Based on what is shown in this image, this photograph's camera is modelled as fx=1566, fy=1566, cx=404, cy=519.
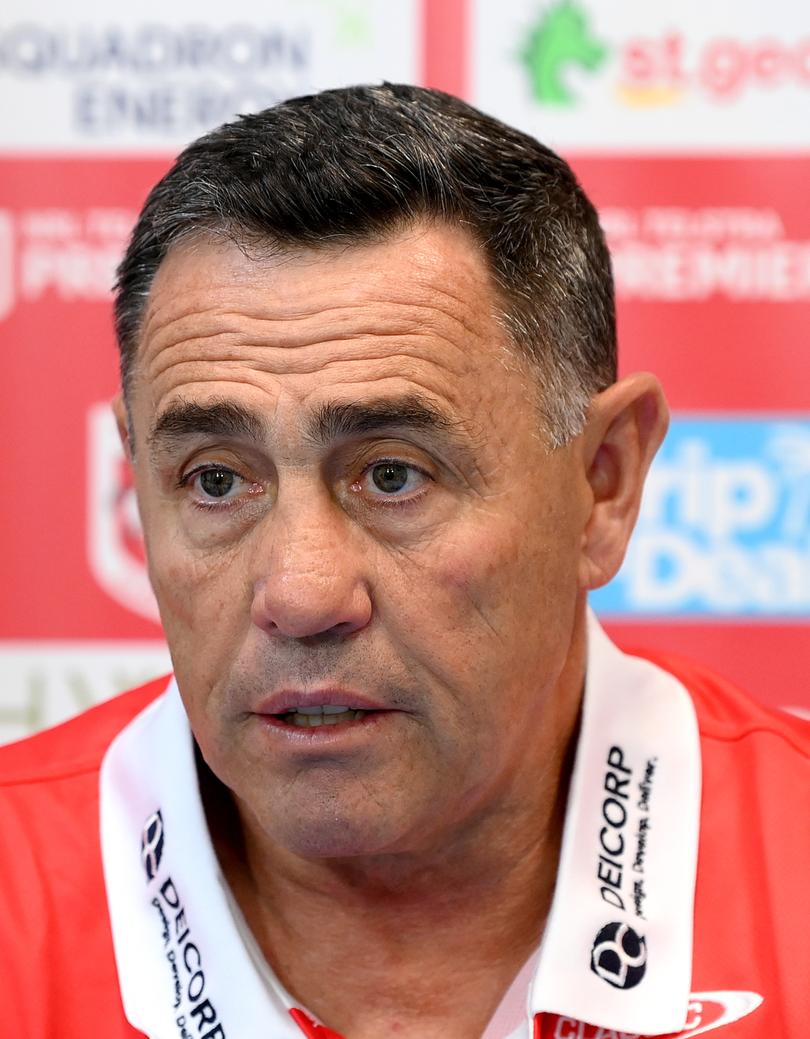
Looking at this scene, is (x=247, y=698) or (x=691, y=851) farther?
(x=691, y=851)

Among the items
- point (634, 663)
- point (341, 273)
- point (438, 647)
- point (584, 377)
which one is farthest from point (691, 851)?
point (341, 273)

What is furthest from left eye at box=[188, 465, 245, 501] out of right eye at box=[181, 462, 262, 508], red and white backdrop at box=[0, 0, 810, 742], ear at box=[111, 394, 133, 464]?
red and white backdrop at box=[0, 0, 810, 742]

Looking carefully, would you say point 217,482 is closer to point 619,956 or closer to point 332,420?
point 332,420

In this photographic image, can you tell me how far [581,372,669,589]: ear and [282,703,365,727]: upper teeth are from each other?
40cm

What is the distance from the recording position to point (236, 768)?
5.65 ft

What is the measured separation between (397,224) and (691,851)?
2.67 ft

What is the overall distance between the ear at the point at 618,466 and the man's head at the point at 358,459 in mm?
69

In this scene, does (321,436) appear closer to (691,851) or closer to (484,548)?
(484,548)

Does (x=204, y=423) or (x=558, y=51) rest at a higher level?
(x=558, y=51)

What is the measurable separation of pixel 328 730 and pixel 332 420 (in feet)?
1.06

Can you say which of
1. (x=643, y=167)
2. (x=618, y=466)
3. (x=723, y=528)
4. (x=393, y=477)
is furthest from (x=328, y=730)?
(x=643, y=167)

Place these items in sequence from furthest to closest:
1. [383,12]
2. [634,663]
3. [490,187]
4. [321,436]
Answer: [383,12], [634,663], [490,187], [321,436]

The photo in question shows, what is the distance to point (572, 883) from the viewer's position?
183 cm

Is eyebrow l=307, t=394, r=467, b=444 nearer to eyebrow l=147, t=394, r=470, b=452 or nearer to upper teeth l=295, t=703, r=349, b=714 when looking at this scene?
eyebrow l=147, t=394, r=470, b=452
